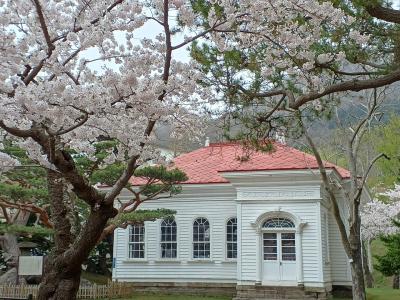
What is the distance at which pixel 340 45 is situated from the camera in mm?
7207

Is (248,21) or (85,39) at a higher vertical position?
(248,21)

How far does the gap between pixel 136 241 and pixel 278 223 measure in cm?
583

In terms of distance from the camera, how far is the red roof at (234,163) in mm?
17172

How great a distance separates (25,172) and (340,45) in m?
10.1

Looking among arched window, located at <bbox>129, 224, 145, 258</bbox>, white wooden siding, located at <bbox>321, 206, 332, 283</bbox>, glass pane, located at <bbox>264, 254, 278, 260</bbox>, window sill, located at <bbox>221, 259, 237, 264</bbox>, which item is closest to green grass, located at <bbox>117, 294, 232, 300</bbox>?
window sill, located at <bbox>221, 259, 237, 264</bbox>

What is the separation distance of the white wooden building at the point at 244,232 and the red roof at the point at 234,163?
0.04 meters

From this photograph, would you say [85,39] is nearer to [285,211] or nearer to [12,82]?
[12,82]

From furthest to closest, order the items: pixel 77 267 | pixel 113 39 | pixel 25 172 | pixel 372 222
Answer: pixel 372 222
pixel 25 172
pixel 77 267
pixel 113 39

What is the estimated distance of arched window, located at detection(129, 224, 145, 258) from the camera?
64.8 ft

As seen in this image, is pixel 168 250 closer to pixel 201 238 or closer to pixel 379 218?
pixel 201 238

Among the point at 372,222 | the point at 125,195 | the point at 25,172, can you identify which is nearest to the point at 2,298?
the point at 25,172

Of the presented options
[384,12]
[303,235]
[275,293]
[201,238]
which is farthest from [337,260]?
[384,12]

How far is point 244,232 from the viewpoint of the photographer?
1731cm

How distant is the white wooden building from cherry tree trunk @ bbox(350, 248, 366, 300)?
2453mm
